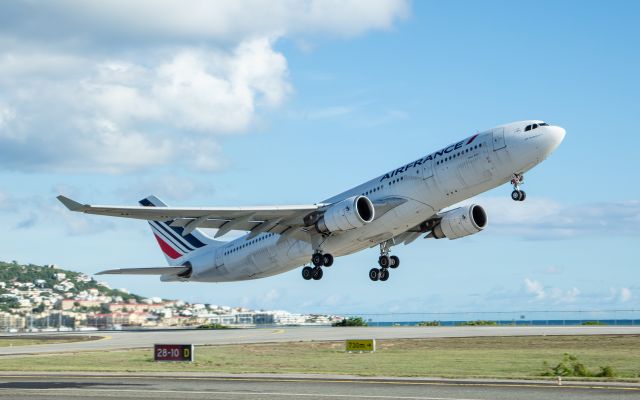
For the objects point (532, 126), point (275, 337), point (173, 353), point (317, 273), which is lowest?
point (173, 353)

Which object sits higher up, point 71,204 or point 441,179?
point 441,179

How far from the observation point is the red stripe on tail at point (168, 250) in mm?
72250

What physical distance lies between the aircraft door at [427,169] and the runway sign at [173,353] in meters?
20.0

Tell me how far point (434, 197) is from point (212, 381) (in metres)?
15.3

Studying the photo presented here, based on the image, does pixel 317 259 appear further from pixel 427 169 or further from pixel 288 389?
pixel 288 389

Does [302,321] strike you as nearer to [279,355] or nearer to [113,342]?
[113,342]

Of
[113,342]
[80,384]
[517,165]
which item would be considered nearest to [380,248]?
[517,165]

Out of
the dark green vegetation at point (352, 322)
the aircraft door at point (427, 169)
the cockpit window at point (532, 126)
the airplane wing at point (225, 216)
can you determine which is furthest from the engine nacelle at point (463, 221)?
the dark green vegetation at point (352, 322)

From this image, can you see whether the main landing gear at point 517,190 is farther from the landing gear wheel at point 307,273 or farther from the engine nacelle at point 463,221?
the landing gear wheel at point 307,273

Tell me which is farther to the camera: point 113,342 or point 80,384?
point 113,342

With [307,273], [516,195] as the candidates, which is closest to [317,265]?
[307,273]

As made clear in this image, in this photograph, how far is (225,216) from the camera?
156 ft

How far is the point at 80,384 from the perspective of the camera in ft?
128

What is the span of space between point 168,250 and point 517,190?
123 ft
